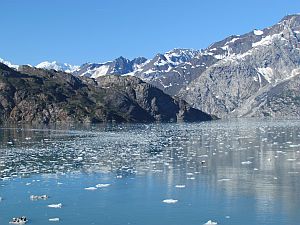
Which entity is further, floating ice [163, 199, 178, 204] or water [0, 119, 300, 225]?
floating ice [163, 199, 178, 204]

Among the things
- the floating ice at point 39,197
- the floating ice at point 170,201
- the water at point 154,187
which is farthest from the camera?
the floating ice at point 39,197

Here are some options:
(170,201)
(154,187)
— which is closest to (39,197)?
(154,187)

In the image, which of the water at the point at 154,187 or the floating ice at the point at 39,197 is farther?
the floating ice at the point at 39,197

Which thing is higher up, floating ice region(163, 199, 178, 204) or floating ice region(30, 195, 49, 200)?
floating ice region(30, 195, 49, 200)

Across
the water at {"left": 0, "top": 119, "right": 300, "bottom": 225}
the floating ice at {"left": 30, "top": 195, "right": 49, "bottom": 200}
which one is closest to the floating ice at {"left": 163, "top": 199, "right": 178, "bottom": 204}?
the water at {"left": 0, "top": 119, "right": 300, "bottom": 225}

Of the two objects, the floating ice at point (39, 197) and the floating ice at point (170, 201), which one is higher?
the floating ice at point (39, 197)

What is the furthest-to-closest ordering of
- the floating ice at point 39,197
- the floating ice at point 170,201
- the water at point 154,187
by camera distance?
the floating ice at point 39,197 < the floating ice at point 170,201 < the water at point 154,187

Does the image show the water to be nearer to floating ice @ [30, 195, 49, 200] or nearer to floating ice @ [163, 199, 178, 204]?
floating ice @ [163, 199, 178, 204]

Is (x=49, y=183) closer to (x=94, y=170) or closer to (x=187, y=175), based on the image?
(x=94, y=170)

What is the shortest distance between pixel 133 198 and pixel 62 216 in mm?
7700

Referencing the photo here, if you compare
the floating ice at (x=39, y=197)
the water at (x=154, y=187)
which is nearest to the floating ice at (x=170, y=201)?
the water at (x=154, y=187)

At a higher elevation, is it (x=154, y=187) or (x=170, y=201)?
(x=154, y=187)

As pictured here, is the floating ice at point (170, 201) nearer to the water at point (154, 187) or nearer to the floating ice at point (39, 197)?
the water at point (154, 187)

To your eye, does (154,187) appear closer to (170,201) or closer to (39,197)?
(170,201)
